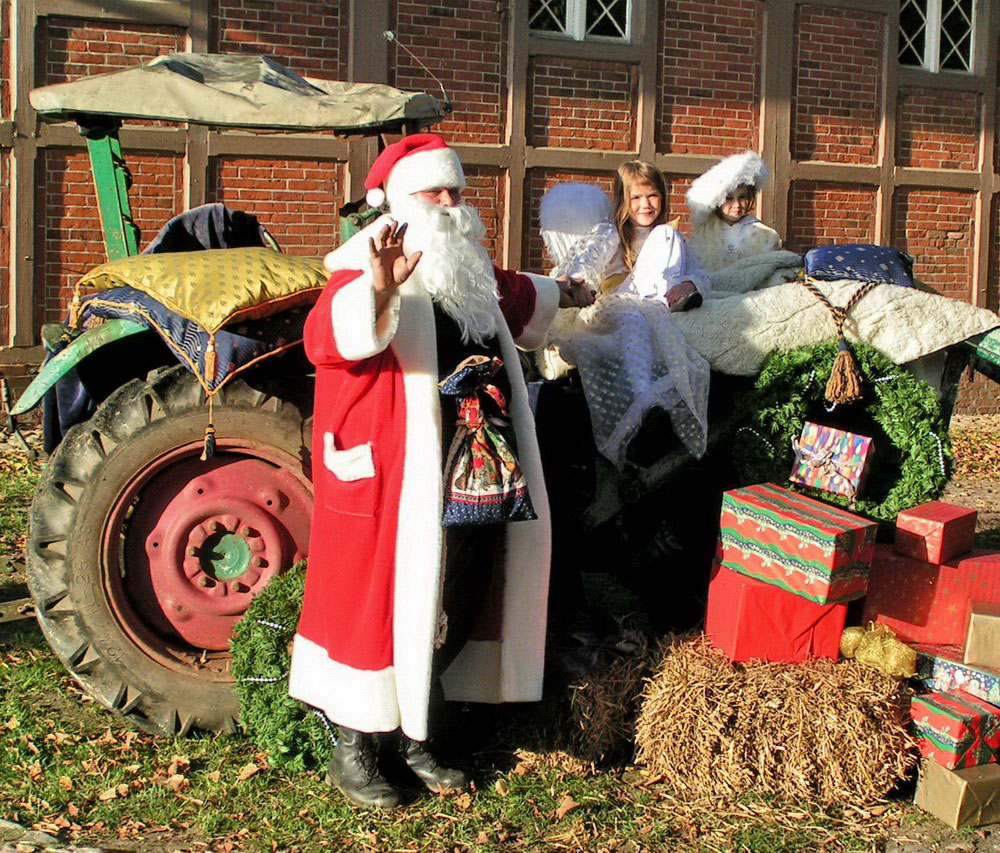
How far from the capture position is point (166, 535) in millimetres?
3703

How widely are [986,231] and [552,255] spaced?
A: 8023mm

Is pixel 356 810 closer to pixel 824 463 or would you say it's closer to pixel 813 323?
pixel 824 463

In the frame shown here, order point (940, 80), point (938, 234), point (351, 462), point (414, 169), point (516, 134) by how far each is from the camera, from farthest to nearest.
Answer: point (938, 234) → point (940, 80) → point (516, 134) → point (414, 169) → point (351, 462)

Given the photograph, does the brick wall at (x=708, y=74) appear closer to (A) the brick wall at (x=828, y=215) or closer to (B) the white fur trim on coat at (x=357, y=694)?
(A) the brick wall at (x=828, y=215)

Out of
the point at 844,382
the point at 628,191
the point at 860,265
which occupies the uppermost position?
the point at 628,191

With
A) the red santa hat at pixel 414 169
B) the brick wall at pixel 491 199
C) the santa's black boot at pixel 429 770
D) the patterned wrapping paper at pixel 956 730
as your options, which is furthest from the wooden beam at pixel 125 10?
the patterned wrapping paper at pixel 956 730

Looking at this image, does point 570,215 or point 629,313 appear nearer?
point 629,313

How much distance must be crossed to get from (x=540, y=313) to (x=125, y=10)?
606cm

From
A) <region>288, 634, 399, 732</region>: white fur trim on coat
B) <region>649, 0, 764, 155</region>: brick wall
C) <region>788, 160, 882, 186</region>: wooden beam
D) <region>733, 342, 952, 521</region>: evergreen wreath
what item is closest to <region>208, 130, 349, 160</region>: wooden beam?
<region>649, 0, 764, 155</region>: brick wall

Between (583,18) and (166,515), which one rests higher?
(583,18)

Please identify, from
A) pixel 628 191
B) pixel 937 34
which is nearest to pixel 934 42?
pixel 937 34

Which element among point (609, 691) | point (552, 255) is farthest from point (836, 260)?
point (609, 691)

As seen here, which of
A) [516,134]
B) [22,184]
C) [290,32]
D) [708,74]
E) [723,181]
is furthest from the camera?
[708,74]

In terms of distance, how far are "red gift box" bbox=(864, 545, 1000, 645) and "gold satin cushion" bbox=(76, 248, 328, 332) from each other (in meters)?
2.11
